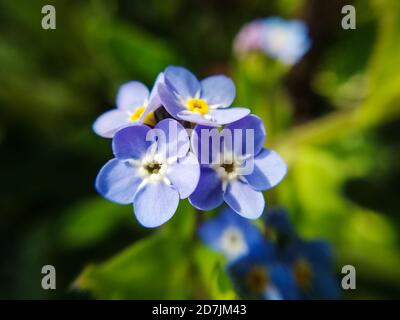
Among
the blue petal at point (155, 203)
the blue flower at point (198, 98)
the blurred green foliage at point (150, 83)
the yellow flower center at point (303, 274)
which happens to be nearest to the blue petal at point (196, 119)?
the blue flower at point (198, 98)

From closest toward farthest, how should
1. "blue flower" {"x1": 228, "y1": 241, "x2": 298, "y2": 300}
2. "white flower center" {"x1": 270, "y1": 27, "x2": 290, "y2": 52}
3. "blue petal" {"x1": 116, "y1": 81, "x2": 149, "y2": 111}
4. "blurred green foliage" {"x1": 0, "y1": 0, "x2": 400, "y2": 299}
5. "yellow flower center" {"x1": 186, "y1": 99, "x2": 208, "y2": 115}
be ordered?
1. "yellow flower center" {"x1": 186, "y1": 99, "x2": 208, "y2": 115}
2. "blue petal" {"x1": 116, "y1": 81, "x2": 149, "y2": 111}
3. "blue flower" {"x1": 228, "y1": 241, "x2": 298, "y2": 300}
4. "blurred green foliage" {"x1": 0, "y1": 0, "x2": 400, "y2": 299}
5. "white flower center" {"x1": 270, "y1": 27, "x2": 290, "y2": 52}

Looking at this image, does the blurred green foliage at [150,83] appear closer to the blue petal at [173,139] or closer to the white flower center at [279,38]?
the white flower center at [279,38]

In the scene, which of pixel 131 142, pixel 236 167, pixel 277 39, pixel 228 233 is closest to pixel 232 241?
pixel 228 233

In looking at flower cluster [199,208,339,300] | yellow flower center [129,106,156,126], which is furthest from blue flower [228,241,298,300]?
yellow flower center [129,106,156,126]

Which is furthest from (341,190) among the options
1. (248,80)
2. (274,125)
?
(248,80)

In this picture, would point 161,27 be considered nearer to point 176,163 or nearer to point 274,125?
point 274,125

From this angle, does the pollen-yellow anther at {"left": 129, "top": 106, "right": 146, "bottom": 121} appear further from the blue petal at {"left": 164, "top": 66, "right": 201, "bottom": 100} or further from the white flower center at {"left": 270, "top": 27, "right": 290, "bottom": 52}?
the white flower center at {"left": 270, "top": 27, "right": 290, "bottom": 52}

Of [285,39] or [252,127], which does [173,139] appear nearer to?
[252,127]
